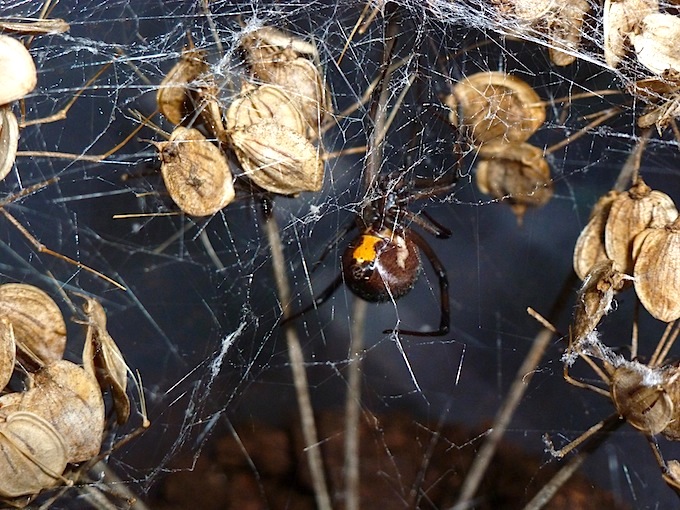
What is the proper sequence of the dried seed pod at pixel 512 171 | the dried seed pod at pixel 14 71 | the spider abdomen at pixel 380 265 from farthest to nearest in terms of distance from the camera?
the dried seed pod at pixel 512 171
the spider abdomen at pixel 380 265
the dried seed pod at pixel 14 71

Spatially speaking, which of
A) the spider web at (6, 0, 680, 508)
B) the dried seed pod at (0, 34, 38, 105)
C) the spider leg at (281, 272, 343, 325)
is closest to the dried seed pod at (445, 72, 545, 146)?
the spider web at (6, 0, 680, 508)

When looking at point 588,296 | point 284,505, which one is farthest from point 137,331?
point 588,296

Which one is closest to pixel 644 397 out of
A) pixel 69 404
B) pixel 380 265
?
pixel 380 265

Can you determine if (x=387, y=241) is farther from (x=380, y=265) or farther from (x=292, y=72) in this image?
(x=292, y=72)

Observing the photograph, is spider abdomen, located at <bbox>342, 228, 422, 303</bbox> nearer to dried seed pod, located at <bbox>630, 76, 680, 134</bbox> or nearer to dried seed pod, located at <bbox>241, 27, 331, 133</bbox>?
dried seed pod, located at <bbox>241, 27, 331, 133</bbox>

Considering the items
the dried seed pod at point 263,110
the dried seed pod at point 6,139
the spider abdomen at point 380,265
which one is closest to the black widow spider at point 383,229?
the spider abdomen at point 380,265

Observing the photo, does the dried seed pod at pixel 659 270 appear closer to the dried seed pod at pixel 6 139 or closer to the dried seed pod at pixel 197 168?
the dried seed pod at pixel 197 168
